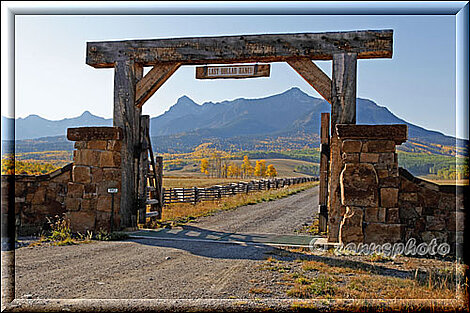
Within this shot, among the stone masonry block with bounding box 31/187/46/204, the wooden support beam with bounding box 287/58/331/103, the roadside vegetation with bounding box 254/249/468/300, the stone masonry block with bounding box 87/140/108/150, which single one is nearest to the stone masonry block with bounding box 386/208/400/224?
the roadside vegetation with bounding box 254/249/468/300

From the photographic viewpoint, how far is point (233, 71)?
1036cm

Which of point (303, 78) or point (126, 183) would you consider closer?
point (303, 78)

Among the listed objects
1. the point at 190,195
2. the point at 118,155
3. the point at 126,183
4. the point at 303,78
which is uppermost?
the point at 303,78

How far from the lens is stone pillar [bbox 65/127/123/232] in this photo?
33.0ft

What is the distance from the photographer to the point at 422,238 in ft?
28.1

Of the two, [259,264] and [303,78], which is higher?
[303,78]

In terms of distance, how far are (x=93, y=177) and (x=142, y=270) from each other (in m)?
4.41

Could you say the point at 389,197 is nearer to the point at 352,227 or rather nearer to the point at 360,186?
the point at 360,186

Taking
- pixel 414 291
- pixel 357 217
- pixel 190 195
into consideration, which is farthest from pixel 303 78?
pixel 190 195

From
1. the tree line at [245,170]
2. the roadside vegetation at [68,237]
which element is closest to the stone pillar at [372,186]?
the roadside vegetation at [68,237]

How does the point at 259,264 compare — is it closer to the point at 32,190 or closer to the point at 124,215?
the point at 124,215

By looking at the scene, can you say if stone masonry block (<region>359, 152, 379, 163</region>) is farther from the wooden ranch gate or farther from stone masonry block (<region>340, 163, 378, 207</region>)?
the wooden ranch gate

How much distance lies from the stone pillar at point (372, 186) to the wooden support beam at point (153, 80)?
14.8ft

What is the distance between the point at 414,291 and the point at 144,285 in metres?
3.16
